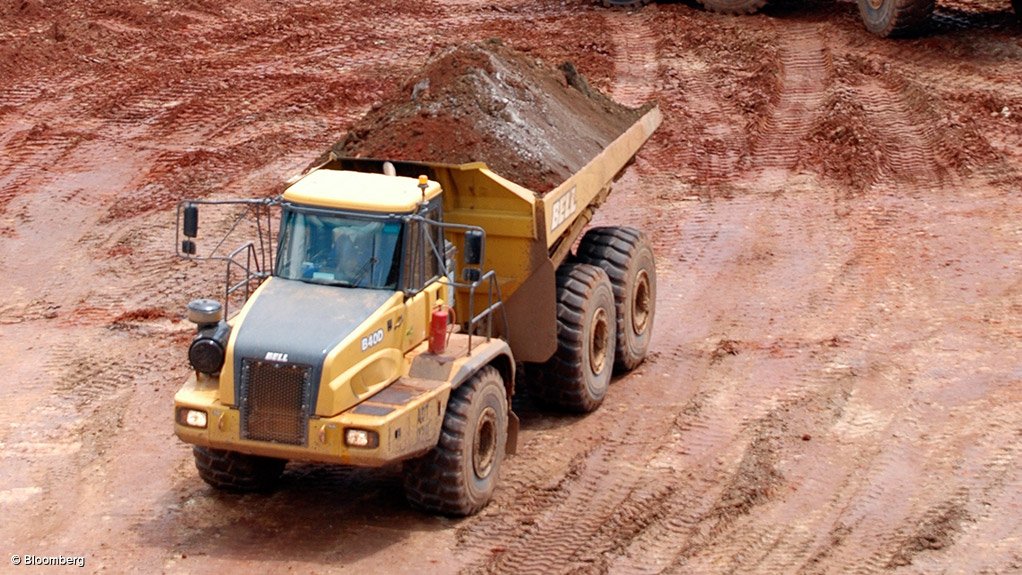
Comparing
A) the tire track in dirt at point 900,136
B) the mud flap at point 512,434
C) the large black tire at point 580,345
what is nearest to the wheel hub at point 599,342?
the large black tire at point 580,345

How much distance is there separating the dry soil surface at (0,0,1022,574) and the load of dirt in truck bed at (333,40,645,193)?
528mm

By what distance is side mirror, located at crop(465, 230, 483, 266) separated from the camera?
10719 mm

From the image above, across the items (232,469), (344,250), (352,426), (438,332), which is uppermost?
(344,250)

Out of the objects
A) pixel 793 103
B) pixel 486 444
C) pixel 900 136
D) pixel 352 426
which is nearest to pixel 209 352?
pixel 352 426

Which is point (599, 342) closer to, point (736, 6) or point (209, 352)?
point (209, 352)

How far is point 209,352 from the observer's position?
10.5 m

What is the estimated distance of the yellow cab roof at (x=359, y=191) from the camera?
10789 mm

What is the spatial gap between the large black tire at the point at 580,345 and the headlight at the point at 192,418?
3196 mm

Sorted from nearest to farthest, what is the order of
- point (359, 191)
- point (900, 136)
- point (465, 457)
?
point (465, 457) → point (359, 191) → point (900, 136)

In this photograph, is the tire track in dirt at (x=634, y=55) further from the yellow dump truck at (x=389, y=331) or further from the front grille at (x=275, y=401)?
the front grille at (x=275, y=401)

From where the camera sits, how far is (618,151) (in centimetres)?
1392

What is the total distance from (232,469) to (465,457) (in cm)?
170

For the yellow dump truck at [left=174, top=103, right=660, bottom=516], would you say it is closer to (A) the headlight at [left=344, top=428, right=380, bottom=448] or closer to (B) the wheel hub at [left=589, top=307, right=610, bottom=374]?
(A) the headlight at [left=344, top=428, right=380, bottom=448]

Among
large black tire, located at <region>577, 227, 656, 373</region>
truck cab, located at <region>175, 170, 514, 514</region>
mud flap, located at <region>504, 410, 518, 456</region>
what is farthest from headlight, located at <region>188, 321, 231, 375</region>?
large black tire, located at <region>577, 227, 656, 373</region>
